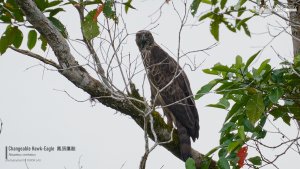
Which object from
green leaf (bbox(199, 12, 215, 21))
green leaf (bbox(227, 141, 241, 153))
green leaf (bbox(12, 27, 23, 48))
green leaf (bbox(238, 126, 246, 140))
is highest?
green leaf (bbox(12, 27, 23, 48))

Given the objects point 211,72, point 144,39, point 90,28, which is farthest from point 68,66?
point 144,39

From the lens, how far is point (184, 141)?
4711 mm

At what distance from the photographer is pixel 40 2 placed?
12.5 ft

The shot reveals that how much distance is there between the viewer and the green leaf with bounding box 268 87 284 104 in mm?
3135

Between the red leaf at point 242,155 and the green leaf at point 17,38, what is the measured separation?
70.8 inches

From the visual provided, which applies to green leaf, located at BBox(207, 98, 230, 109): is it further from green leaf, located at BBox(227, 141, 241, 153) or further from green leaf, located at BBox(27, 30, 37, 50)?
green leaf, located at BBox(27, 30, 37, 50)

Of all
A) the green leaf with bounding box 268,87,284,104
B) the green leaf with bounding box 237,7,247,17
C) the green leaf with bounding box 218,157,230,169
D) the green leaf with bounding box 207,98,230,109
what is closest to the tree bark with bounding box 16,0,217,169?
the green leaf with bounding box 207,98,230,109

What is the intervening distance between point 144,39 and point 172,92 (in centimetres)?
107

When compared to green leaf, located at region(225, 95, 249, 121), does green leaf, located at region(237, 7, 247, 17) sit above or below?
above

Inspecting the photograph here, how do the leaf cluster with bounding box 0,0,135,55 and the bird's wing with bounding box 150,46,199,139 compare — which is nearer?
the leaf cluster with bounding box 0,0,135,55

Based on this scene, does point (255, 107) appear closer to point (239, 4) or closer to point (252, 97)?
point (252, 97)

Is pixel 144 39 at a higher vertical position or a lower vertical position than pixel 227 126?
higher

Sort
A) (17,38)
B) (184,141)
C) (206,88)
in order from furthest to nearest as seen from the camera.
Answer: (184,141)
(17,38)
(206,88)

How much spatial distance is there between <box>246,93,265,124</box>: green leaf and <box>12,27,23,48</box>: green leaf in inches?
69.4
